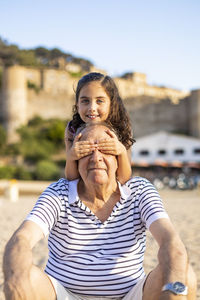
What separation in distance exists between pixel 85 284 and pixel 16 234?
0.41m

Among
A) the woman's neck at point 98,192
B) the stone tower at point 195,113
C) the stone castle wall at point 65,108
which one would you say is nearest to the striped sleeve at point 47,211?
the woman's neck at point 98,192

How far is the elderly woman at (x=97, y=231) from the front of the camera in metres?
1.61

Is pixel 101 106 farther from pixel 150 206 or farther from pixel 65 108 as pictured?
pixel 65 108

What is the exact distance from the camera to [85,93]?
219cm

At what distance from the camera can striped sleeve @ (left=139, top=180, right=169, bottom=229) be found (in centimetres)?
164

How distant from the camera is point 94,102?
217cm

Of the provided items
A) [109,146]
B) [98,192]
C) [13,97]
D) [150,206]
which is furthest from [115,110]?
[13,97]

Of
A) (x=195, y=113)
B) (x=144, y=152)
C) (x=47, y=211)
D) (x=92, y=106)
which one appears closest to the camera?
(x=47, y=211)

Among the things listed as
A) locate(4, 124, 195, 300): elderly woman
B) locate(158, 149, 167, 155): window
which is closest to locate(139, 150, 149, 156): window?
locate(158, 149, 167, 155): window

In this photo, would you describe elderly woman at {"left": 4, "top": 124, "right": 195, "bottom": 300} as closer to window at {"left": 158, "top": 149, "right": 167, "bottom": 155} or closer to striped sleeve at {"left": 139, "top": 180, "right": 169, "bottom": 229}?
striped sleeve at {"left": 139, "top": 180, "right": 169, "bottom": 229}

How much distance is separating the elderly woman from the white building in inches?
951

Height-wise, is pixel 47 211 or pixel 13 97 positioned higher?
pixel 47 211

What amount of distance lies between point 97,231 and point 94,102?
2.64ft

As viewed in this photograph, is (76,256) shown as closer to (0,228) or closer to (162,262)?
(162,262)
